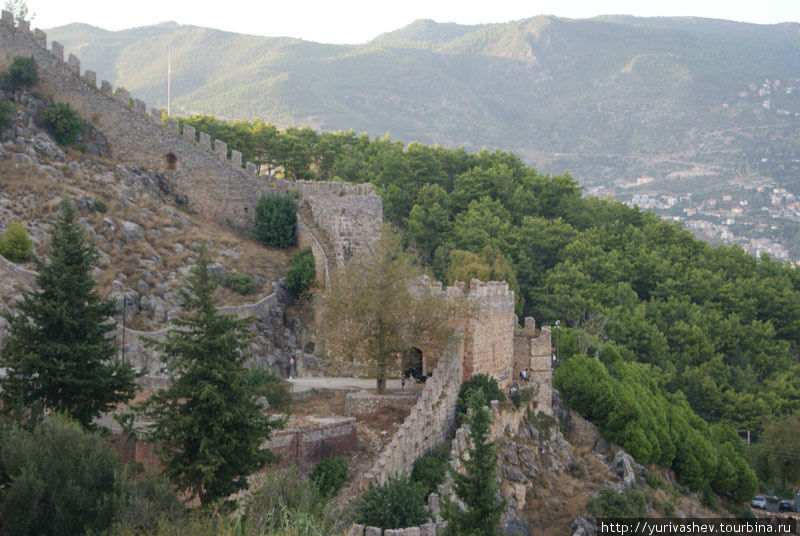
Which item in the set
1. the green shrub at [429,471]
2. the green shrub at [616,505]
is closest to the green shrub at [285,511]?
the green shrub at [429,471]

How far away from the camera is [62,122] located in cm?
4022

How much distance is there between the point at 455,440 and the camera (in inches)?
933

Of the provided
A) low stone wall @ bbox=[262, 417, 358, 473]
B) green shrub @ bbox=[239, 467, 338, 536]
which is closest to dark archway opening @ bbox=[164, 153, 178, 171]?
low stone wall @ bbox=[262, 417, 358, 473]

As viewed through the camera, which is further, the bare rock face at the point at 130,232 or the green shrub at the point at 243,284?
the bare rock face at the point at 130,232

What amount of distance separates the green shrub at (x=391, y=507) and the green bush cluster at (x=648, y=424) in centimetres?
1390

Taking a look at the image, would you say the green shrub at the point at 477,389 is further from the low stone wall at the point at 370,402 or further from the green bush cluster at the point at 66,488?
the green bush cluster at the point at 66,488

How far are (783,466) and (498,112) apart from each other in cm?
14214

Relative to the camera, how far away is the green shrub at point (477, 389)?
25.3m

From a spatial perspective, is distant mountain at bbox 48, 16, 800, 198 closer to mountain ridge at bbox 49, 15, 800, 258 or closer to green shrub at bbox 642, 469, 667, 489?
mountain ridge at bbox 49, 15, 800, 258

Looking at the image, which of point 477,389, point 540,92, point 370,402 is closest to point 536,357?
point 477,389

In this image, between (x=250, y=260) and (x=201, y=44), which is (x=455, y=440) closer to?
(x=250, y=260)

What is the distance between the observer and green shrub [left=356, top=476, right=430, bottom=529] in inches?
719

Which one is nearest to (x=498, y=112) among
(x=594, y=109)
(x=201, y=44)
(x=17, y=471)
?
(x=594, y=109)

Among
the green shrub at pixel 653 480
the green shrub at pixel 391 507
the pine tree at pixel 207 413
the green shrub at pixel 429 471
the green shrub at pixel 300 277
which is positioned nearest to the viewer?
the green shrub at pixel 391 507
